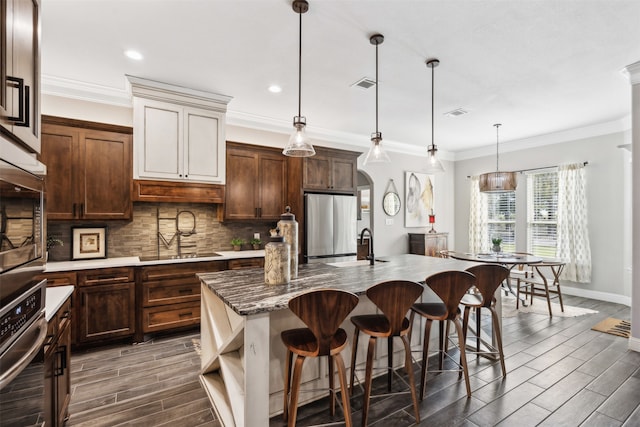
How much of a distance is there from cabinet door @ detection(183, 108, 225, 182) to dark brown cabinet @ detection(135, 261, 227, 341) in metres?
1.10

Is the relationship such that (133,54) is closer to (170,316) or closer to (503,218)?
(170,316)

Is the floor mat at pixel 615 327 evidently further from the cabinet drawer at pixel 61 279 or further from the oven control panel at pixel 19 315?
the cabinet drawer at pixel 61 279

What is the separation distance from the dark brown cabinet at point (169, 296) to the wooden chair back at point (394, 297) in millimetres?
2454

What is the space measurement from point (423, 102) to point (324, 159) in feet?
5.13

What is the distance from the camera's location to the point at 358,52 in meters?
2.86

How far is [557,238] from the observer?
5.50m

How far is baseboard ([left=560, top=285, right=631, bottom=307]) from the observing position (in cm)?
482

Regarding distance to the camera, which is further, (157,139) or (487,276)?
(157,139)

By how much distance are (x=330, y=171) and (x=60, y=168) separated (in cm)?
323

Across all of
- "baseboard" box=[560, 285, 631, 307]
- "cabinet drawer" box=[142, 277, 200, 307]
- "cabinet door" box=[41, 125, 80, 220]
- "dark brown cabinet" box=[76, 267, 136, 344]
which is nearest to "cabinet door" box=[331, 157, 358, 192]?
"cabinet drawer" box=[142, 277, 200, 307]

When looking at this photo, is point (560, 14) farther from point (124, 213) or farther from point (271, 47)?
point (124, 213)

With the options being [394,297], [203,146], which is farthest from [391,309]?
[203,146]

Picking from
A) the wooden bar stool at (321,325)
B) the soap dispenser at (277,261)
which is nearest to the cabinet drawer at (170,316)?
the soap dispenser at (277,261)

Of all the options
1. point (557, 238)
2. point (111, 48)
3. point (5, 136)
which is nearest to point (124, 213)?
point (111, 48)
